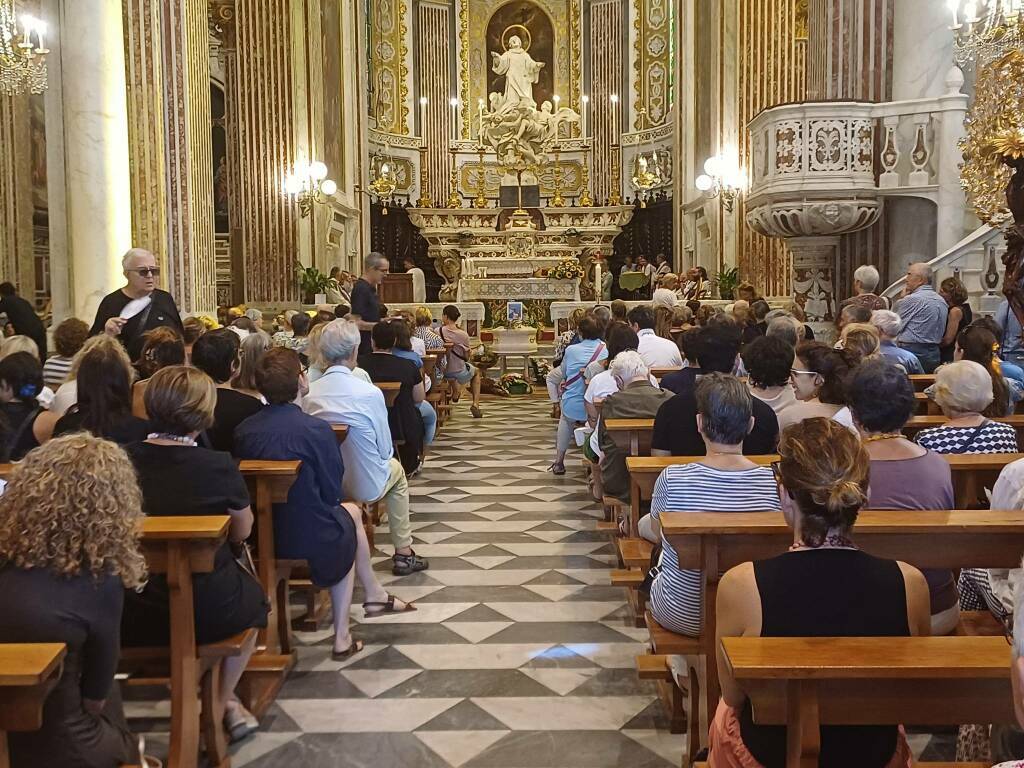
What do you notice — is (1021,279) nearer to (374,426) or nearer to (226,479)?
(374,426)

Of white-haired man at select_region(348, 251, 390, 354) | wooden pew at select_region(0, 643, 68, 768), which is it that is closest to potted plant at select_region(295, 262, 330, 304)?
white-haired man at select_region(348, 251, 390, 354)

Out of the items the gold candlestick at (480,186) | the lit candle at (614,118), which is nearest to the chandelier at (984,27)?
the lit candle at (614,118)

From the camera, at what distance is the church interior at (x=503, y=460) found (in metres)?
2.38

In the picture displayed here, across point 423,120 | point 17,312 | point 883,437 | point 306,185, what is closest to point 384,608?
point 883,437

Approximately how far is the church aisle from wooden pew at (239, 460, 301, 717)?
0.08 meters

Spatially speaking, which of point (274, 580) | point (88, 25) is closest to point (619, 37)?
point (88, 25)

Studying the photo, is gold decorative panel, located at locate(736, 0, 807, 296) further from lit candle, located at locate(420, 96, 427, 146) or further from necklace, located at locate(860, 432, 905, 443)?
necklace, located at locate(860, 432, 905, 443)

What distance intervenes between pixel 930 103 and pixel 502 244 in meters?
14.8

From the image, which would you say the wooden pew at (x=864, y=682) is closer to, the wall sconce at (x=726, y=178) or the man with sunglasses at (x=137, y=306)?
the man with sunglasses at (x=137, y=306)

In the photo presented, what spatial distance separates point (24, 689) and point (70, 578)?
0.36 metres

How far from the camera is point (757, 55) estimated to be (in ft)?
55.5

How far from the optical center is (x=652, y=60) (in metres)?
25.2

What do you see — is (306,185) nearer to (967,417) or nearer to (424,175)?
(424,175)

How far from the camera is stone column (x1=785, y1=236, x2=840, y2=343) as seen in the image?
39.5 ft
